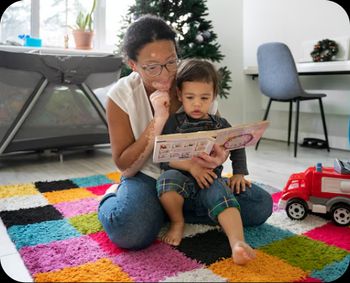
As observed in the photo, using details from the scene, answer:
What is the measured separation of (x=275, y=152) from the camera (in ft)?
8.98

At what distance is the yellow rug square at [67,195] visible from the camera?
1.47 m

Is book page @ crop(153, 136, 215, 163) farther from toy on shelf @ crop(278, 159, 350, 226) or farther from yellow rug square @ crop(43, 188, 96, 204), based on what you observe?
yellow rug square @ crop(43, 188, 96, 204)

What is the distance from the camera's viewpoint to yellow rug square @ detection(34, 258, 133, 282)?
83 cm

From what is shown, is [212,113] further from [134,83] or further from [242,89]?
[242,89]

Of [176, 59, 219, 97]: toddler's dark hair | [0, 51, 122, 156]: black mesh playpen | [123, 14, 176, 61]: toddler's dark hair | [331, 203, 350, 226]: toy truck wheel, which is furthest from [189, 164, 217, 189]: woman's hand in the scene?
[0, 51, 122, 156]: black mesh playpen

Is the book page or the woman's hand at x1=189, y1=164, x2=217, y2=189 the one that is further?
the woman's hand at x1=189, y1=164, x2=217, y2=189

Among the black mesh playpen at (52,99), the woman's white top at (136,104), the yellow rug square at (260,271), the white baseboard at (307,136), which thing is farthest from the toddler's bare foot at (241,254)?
the white baseboard at (307,136)

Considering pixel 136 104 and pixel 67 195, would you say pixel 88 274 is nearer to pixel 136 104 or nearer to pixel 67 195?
pixel 136 104

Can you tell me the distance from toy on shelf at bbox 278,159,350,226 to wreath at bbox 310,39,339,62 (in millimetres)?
1859

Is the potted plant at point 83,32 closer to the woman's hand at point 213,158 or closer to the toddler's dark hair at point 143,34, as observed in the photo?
the toddler's dark hair at point 143,34

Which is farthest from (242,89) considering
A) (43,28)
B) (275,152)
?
(43,28)

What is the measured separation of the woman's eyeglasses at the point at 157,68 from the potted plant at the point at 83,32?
2.12 m

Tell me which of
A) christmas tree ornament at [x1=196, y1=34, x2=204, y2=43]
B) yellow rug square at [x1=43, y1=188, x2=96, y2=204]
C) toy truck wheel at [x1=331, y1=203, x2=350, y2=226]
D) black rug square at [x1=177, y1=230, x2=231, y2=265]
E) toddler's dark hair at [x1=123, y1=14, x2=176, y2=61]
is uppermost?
christmas tree ornament at [x1=196, y1=34, x2=204, y2=43]

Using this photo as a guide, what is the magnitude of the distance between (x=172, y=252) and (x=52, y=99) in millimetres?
1478
